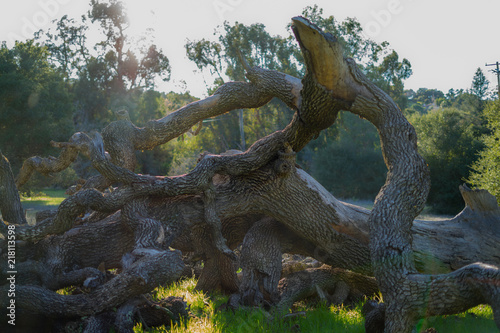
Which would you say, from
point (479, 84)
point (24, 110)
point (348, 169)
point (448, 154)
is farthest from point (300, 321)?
point (479, 84)

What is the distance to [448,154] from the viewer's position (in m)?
27.1

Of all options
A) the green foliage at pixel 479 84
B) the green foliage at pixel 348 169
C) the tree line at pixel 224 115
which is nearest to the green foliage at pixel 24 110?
the tree line at pixel 224 115

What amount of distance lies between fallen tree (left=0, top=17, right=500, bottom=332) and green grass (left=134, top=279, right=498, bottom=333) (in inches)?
19.3

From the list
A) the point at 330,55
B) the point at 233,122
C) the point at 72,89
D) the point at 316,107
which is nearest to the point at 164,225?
the point at 316,107

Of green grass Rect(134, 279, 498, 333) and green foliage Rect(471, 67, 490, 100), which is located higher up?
green foliage Rect(471, 67, 490, 100)

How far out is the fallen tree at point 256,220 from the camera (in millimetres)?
5211

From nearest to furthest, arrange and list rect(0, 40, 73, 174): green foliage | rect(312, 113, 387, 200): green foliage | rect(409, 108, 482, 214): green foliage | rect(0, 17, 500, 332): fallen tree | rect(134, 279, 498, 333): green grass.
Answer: rect(0, 17, 500, 332): fallen tree, rect(134, 279, 498, 333): green grass, rect(0, 40, 73, 174): green foliage, rect(409, 108, 482, 214): green foliage, rect(312, 113, 387, 200): green foliage

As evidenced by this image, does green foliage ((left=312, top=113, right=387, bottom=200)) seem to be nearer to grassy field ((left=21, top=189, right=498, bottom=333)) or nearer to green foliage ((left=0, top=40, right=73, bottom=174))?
green foliage ((left=0, top=40, right=73, bottom=174))

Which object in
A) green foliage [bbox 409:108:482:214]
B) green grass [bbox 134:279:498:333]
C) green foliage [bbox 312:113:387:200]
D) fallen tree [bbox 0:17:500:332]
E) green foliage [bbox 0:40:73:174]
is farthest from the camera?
green foliage [bbox 312:113:387:200]

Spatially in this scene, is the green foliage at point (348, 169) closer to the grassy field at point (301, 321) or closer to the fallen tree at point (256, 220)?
the fallen tree at point (256, 220)

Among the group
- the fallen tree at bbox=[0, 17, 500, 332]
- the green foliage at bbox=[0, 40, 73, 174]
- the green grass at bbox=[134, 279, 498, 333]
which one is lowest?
the green grass at bbox=[134, 279, 498, 333]

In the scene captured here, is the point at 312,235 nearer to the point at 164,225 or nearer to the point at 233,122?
the point at 164,225

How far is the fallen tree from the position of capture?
5211 millimetres

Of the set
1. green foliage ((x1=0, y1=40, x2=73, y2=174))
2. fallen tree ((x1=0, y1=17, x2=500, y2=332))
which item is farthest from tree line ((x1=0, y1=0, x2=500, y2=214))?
fallen tree ((x1=0, y1=17, x2=500, y2=332))
